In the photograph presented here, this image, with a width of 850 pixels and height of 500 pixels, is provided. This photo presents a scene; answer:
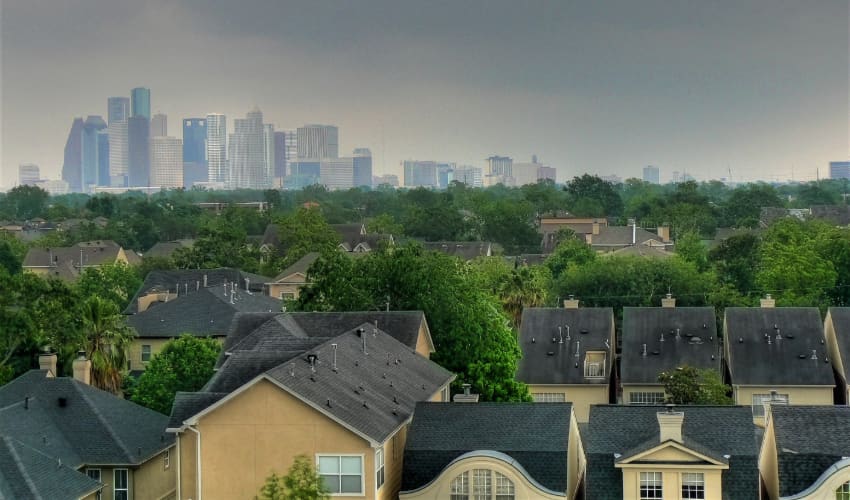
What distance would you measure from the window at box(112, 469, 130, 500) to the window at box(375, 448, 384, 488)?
38.3ft

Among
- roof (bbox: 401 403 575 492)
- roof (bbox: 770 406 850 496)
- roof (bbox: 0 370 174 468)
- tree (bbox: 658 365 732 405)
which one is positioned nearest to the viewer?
roof (bbox: 770 406 850 496)

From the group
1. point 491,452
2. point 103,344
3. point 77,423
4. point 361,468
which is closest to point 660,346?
point 103,344

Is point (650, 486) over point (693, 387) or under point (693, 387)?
under

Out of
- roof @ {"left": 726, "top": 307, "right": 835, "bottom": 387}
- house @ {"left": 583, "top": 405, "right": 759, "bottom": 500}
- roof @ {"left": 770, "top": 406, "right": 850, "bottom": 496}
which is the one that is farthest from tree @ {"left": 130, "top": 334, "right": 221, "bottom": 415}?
roof @ {"left": 770, "top": 406, "right": 850, "bottom": 496}

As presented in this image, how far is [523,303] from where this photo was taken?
8688 cm

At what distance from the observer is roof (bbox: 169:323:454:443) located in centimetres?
3772

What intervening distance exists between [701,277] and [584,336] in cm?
3389

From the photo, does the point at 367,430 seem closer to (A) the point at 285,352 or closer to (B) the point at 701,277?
(A) the point at 285,352

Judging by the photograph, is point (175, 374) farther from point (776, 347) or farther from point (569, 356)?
point (776, 347)

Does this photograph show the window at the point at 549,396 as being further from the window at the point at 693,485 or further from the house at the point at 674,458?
the window at the point at 693,485

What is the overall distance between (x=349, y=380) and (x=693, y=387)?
2484 cm

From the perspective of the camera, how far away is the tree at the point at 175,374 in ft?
193

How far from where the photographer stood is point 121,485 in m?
45.9

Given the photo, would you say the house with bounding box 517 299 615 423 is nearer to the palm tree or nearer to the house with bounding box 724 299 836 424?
the house with bounding box 724 299 836 424
